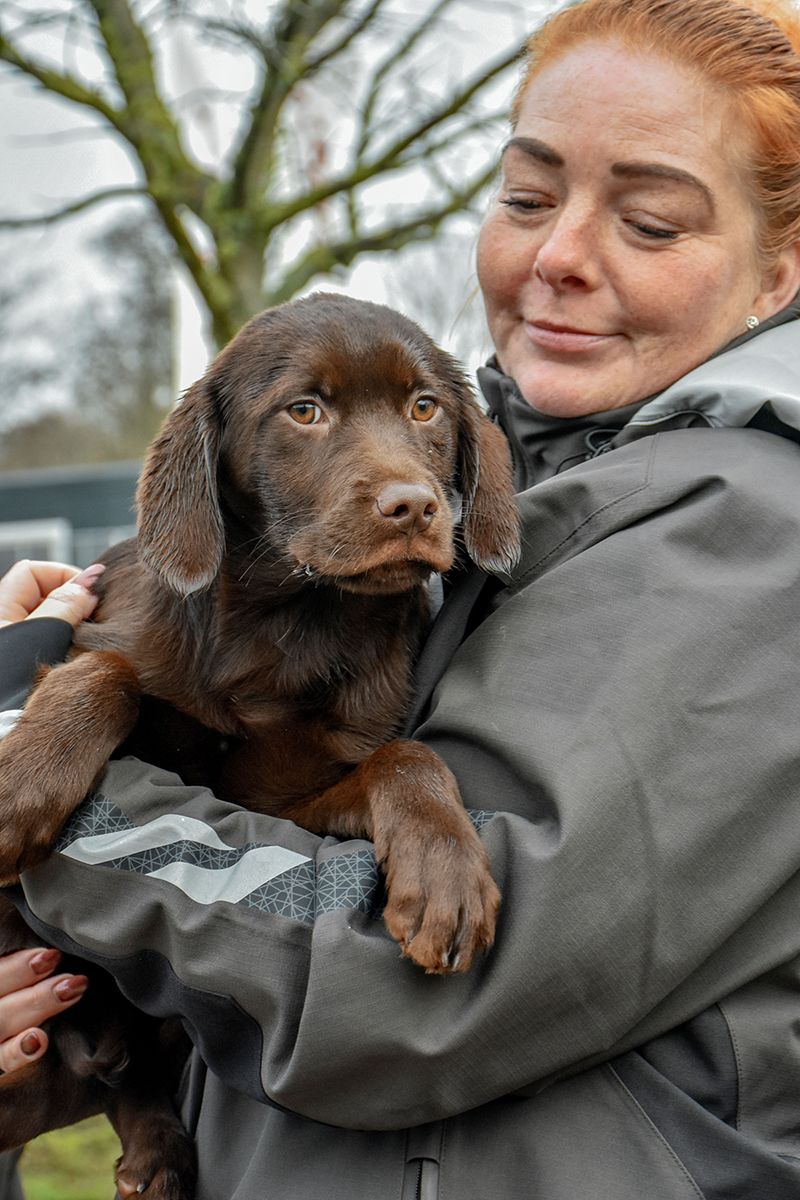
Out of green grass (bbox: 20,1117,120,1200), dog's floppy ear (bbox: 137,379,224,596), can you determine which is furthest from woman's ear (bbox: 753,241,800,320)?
green grass (bbox: 20,1117,120,1200)

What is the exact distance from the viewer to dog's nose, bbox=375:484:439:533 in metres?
2.07

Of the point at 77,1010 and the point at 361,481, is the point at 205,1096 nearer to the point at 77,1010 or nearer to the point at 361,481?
the point at 77,1010

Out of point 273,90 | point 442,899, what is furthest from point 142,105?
point 442,899

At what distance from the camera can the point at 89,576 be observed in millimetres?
2627

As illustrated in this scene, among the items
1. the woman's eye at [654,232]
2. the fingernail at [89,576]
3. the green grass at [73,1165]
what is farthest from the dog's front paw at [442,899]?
the green grass at [73,1165]

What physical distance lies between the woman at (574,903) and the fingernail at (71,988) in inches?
11.4

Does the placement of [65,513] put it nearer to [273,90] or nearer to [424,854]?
[273,90]

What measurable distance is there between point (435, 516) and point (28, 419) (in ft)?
61.7

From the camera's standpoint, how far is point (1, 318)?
58.0ft

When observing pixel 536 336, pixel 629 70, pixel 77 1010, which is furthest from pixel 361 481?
pixel 77 1010

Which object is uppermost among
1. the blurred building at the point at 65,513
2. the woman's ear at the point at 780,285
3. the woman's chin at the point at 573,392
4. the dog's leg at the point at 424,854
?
the woman's ear at the point at 780,285

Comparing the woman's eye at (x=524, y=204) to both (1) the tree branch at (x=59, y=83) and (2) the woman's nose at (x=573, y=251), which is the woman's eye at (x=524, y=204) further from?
(1) the tree branch at (x=59, y=83)

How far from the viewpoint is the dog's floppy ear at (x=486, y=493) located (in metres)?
2.13

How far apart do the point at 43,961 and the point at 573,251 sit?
155 centimetres
